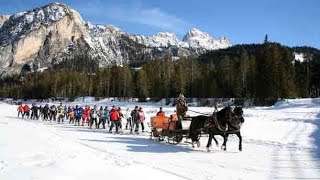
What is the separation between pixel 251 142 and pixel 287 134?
529 cm

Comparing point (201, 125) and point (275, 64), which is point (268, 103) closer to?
point (275, 64)

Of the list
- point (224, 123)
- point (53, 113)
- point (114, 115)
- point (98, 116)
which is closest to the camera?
point (224, 123)

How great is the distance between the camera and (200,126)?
20250 millimetres

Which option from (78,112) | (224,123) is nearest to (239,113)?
(224,123)

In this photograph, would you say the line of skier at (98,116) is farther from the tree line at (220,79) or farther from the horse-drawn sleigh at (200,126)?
the tree line at (220,79)

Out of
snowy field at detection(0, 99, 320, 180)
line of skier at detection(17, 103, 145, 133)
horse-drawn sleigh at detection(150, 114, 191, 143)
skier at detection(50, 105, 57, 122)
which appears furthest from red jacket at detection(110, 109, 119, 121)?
skier at detection(50, 105, 57, 122)

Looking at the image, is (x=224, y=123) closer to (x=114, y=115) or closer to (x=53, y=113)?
(x=114, y=115)

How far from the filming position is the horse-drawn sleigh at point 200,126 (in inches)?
745

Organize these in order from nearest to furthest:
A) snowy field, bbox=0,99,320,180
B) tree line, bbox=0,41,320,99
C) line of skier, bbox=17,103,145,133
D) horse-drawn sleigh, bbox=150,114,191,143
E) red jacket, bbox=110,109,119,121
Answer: snowy field, bbox=0,99,320,180
horse-drawn sleigh, bbox=150,114,191,143
line of skier, bbox=17,103,145,133
red jacket, bbox=110,109,119,121
tree line, bbox=0,41,320,99

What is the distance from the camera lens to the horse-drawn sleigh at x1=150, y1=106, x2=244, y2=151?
62.1 feet

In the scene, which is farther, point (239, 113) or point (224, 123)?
point (224, 123)

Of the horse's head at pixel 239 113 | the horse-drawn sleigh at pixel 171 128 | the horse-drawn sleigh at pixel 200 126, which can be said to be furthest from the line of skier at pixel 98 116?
the horse's head at pixel 239 113

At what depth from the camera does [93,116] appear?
121ft

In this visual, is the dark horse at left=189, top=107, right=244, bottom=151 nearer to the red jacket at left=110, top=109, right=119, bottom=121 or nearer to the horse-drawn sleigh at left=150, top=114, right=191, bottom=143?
the horse-drawn sleigh at left=150, top=114, right=191, bottom=143
